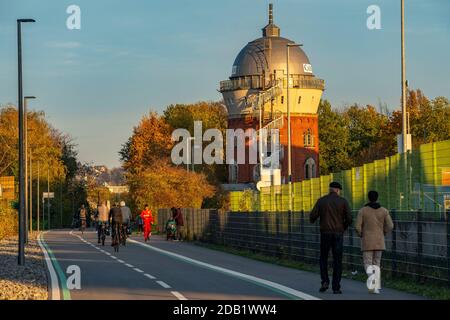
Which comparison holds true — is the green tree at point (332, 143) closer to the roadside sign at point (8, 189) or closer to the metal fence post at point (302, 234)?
the roadside sign at point (8, 189)

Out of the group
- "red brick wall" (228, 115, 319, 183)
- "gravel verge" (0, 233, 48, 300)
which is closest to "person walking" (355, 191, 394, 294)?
"gravel verge" (0, 233, 48, 300)

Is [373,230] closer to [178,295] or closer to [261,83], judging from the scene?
[178,295]

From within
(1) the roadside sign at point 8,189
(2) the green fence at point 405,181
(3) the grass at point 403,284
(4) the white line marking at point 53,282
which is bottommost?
(3) the grass at point 403,284

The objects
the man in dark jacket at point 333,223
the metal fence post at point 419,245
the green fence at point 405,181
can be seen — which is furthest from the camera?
the green fence at point 405,181

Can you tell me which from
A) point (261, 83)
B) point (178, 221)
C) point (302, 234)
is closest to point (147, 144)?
point (261, 83)

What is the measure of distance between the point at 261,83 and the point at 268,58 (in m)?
2.71

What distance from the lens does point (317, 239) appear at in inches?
1272

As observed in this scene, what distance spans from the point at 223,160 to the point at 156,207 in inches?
1980

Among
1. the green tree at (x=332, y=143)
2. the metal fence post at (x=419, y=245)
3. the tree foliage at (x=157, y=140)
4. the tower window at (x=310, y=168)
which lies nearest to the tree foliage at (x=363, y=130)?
the green tree at (x=332, y=143)

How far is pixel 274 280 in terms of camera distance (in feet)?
83.7

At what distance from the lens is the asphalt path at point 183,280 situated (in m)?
21.0

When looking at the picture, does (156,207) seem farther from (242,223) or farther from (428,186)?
(428,186)

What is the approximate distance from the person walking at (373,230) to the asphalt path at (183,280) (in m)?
0.66
